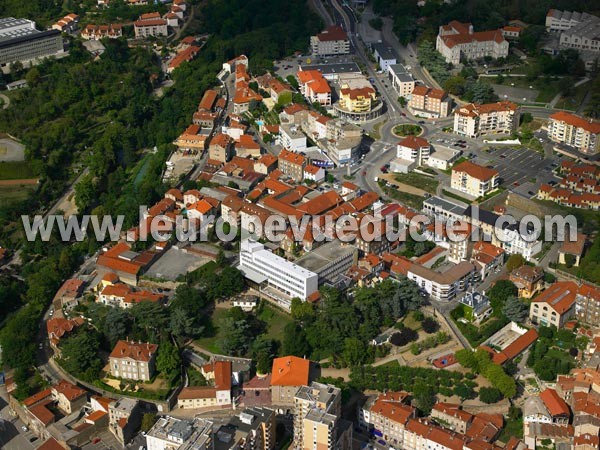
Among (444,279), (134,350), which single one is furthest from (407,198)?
(134,350)

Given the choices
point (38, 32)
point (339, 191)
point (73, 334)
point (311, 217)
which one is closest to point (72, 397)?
point (73, 334)

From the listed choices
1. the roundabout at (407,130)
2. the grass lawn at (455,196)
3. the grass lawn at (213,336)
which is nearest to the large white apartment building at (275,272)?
the grass lawn at (213,336)

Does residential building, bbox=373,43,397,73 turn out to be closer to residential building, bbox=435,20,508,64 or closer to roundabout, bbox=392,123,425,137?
residential building, bbox=435,20,508,64

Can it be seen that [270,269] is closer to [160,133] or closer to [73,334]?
[73,334]

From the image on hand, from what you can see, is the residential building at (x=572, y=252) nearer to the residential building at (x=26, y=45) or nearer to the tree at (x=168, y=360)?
the tree at (x=168, y=360)

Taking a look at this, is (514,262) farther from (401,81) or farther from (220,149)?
(401,81)

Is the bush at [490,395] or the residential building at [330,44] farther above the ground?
the residential building at [330,44]
